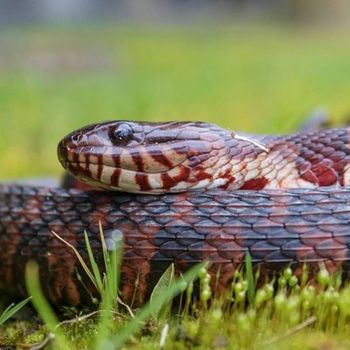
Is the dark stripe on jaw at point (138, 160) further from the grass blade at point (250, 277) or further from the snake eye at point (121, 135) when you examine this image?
the grass blade at point (250, 277)

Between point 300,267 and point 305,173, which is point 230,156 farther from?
point 300,267

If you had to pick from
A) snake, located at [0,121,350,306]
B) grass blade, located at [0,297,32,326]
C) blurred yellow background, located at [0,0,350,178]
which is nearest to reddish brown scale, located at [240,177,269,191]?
snake, located at [0,121,350,306]

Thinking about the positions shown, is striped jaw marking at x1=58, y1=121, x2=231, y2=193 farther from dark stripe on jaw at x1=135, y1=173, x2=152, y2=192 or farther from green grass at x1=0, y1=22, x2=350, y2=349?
green grass at x1=0, y1=22, x2=350, y2=349

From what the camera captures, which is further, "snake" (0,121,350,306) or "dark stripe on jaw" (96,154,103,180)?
Result: "dark stripe on jaw" (96,154,103,180)

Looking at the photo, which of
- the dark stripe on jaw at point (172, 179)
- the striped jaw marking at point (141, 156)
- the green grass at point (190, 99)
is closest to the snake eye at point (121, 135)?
the striped jaw marking at point (141, 156)

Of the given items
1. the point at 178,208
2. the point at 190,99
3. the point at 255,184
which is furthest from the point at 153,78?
the point at 178,208

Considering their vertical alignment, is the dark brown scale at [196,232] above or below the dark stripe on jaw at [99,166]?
below

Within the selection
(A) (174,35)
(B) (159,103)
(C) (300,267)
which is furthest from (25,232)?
(A) (174,35)

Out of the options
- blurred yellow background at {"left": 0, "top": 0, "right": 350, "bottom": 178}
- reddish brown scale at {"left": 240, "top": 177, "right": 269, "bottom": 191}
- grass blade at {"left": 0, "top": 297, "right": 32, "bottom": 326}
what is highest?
reddish brown scale at {"left": 240, "top": 177, "right": 269, "bottom": 191}

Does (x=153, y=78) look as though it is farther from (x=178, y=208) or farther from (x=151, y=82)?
(x=178, y=208)
